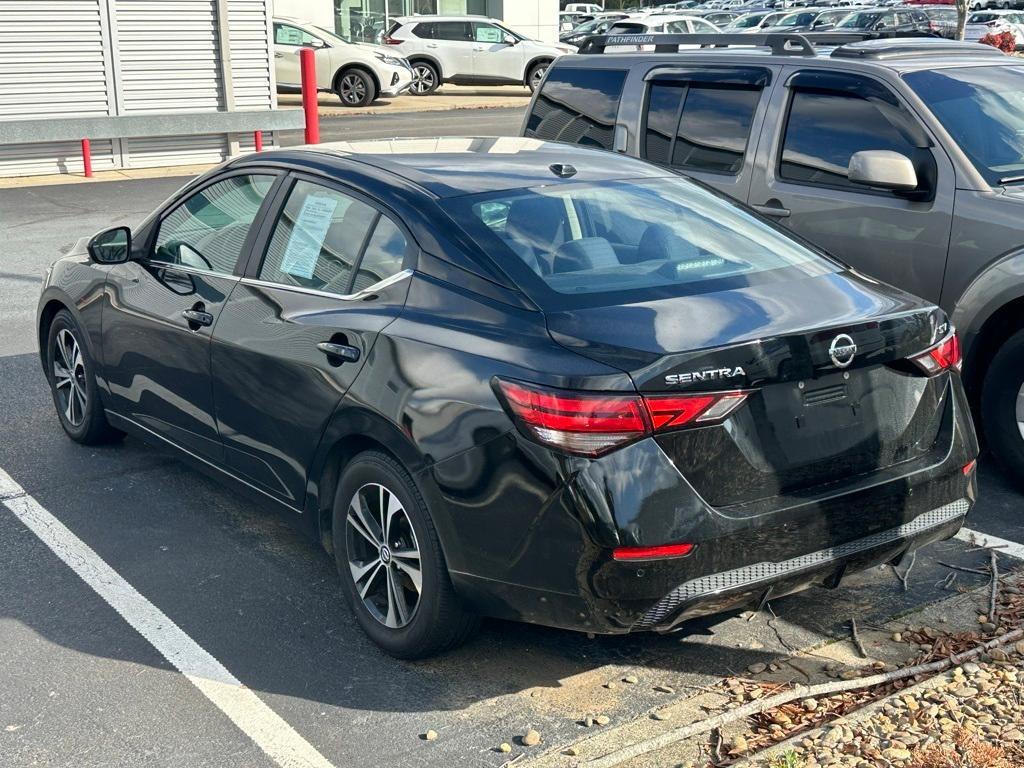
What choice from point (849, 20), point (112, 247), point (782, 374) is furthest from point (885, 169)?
point (849, 20)

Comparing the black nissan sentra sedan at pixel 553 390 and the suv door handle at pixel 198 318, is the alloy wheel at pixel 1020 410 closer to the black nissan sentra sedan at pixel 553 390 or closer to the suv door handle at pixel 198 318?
the black nissan sentra sedan at pixel 553 390

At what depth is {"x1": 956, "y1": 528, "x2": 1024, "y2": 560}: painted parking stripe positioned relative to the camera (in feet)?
16.6

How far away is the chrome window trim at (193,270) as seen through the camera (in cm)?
502

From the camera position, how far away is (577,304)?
3906 mm

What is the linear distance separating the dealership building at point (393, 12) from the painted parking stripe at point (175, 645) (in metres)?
28.6

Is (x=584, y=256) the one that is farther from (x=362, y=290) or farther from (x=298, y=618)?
(x=298, y=618)

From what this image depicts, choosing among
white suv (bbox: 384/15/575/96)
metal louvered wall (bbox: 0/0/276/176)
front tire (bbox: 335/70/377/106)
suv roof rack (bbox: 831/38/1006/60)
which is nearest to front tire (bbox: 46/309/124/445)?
suv roof rack (bbox: 831/38/1006/60)

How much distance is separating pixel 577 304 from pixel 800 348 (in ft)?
2.25

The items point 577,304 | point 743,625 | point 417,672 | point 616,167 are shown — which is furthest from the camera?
point 616,167

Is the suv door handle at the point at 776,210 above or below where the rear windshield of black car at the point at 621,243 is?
below

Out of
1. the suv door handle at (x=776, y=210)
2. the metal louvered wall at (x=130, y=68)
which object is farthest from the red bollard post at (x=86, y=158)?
the suv door handle at (x=776, y=210)

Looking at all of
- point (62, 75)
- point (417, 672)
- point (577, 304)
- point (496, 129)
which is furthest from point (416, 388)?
point (496, 129)

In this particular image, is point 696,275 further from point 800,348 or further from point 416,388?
point 416,388

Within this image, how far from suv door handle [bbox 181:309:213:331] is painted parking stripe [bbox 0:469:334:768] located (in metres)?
1.01
